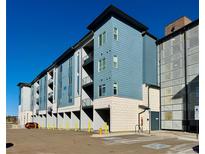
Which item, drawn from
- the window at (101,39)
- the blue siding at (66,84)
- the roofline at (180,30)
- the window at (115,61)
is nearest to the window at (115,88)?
the window at (115,61)

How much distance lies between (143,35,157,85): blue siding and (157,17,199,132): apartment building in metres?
0.86

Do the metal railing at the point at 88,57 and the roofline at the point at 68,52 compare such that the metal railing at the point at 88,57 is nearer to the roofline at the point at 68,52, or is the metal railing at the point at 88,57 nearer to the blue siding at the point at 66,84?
the roofline at the point at 68,52

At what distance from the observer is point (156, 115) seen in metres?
32.8

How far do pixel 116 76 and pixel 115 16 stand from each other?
8471mm

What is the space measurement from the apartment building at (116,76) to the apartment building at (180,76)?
5.34 ft

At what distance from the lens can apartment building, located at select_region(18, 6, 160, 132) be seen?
28.2m

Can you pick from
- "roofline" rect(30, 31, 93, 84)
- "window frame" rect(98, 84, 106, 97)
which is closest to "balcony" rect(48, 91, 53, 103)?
"roofline" rect(30, 31, 93, 84)

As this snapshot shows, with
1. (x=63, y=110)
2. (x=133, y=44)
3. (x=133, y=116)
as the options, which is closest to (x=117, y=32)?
(x=133, y=44)

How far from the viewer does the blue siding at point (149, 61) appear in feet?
108

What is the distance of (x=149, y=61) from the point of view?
110ft
